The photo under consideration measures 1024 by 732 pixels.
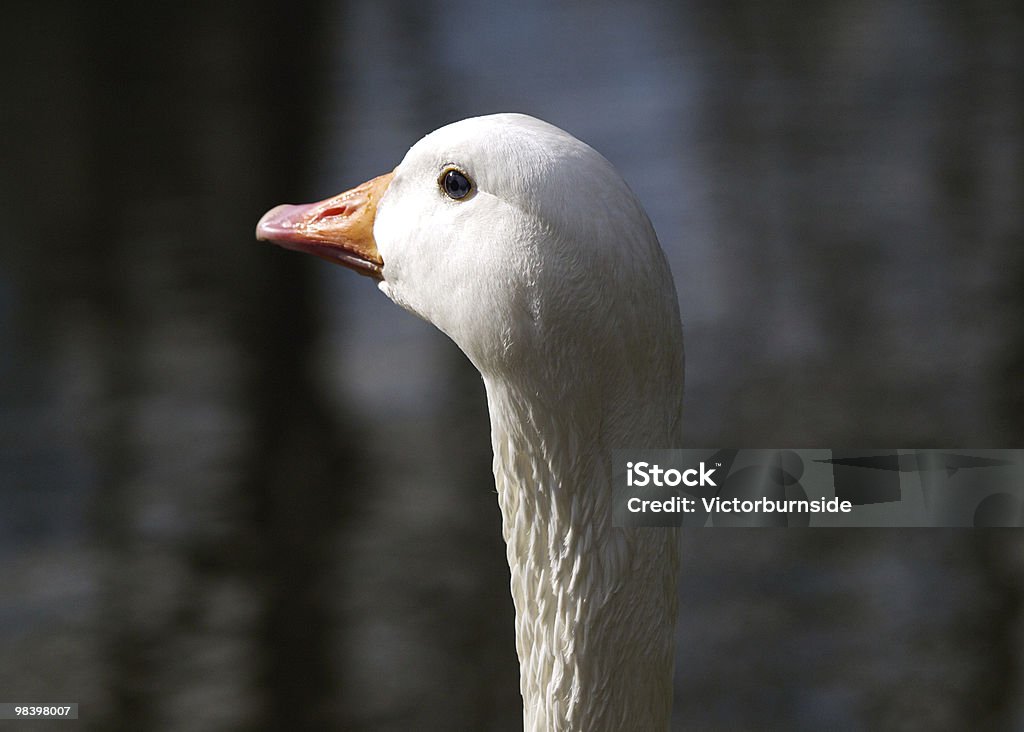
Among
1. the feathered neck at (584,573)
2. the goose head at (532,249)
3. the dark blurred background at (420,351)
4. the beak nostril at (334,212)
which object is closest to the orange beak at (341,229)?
the beak nostril at (334,212)

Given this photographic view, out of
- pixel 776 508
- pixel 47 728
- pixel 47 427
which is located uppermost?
pixel 47 427

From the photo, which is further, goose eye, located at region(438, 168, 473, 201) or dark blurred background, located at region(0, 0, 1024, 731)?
dark blurred background, located at region(0, 0, 1024, 731)

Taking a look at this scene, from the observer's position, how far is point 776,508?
4.23ft

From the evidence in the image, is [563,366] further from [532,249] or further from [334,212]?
[334,212]

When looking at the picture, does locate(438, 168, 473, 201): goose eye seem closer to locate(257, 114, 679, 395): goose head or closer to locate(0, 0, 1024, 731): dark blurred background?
locate(257, 114, 679, 395): goose head

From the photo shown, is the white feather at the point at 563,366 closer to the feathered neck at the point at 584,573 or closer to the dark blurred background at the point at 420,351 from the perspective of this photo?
the feathered neck at the point at 584,573

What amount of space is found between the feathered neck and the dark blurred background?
4.25ft

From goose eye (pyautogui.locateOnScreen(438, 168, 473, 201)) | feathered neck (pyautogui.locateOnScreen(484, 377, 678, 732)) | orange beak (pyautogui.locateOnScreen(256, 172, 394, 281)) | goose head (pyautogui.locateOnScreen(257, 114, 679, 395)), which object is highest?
orange beak (pyautogui.locateOnScreen(256, 172, 394, 281))

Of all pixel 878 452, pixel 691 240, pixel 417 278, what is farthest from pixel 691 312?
pixel 417 278

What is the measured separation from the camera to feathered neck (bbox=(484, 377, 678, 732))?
40.1 inches

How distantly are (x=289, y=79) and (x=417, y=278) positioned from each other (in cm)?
380

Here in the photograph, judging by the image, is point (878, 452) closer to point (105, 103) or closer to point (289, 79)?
point (289, 79)

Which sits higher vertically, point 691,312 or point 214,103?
point 214,103

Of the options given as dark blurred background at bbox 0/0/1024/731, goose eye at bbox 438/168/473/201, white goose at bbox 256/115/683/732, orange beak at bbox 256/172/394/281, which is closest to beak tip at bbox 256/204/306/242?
orange beak at bbox 256/172/394/281
